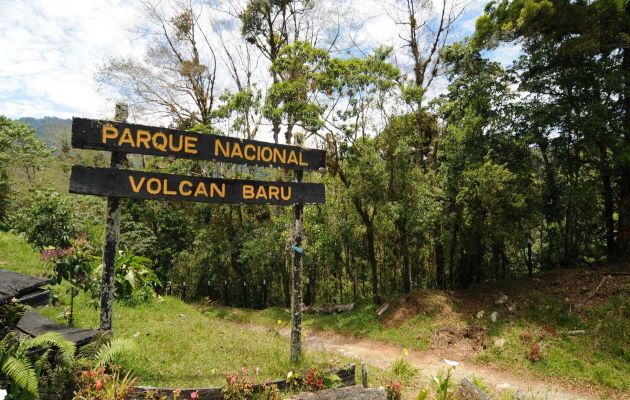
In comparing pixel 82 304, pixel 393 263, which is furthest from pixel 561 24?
pixel 82 304

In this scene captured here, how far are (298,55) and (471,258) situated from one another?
36.1 feet

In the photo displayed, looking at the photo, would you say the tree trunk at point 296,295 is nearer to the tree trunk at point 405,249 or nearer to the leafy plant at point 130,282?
the leafy plant at point 130,282

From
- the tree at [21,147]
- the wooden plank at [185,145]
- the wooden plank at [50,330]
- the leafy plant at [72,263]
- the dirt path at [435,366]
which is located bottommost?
the dirt path at [435,366]

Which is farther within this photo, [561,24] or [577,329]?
[561,24]

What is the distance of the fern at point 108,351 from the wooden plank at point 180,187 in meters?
2.12

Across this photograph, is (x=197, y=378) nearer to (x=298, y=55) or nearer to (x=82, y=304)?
(x=82, y=304)

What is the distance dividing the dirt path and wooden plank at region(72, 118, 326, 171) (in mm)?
4993

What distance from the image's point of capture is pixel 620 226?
1300 cm

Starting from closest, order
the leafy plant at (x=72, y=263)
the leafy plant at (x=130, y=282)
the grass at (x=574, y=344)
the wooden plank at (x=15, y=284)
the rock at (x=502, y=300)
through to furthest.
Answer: the wooden plank at (x=15, y=284) < the leafy plant at (x=72, y=263) < the grass at (x=574, y=344) < the leafy plant at (x=130, y=282) < the rock at (x=502, y=300)

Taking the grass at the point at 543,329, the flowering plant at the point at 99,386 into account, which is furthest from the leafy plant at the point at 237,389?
the grass at the point at 543,329

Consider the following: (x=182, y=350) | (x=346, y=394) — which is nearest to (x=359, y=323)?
(x=182, y=350)

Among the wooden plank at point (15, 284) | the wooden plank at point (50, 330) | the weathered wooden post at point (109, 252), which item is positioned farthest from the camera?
the wooden plank at point (15, 284)

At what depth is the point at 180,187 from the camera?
5867 millimetres

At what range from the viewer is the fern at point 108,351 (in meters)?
4.92
